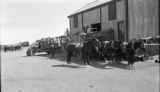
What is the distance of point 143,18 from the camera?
24.0m

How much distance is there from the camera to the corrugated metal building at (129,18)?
22.9 metres

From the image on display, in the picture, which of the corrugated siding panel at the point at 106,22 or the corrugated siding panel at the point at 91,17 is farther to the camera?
the corrugated siding panel at the point at 91,17

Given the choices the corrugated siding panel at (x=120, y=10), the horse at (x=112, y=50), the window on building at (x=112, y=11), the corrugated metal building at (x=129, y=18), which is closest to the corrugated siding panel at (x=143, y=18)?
the corrugated metal building at (x=129, y=18)

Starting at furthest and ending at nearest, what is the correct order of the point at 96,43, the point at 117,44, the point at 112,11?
the point at 112,11, the point at 96,43, the point at 117,44

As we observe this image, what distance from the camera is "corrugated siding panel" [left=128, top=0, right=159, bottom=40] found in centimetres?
2300

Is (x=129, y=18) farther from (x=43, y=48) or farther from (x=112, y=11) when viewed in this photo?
(x=43, y=48)

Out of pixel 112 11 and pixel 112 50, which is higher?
pixel 112 11

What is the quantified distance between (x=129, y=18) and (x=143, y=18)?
1.99 metres

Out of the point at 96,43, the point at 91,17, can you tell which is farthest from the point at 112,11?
the point at 96,43

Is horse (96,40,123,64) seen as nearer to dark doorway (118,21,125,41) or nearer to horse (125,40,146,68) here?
horse (125,40,146,68)

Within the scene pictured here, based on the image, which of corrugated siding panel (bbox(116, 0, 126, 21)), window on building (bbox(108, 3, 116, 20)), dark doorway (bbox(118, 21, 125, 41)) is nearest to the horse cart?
window on building (bbox(108, 3, 116, 20))

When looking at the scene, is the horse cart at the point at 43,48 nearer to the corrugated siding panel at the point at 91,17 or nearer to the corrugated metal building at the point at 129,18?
the corrugated siding panel at the point at 91,17

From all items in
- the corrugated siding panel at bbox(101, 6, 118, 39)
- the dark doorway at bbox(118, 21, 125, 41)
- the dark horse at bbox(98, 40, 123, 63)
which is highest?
the corrugated siding panel at bbox(101, 6, 118, 39)

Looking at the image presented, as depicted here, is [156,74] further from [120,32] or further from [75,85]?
[120,32]
